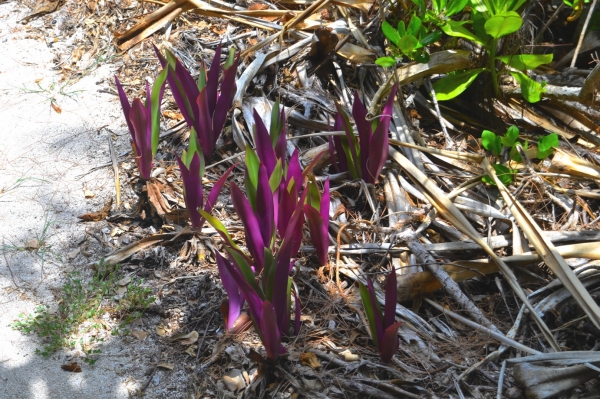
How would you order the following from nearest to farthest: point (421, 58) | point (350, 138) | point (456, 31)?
point (350, 138)
point (456, 31)
point (421, 58)

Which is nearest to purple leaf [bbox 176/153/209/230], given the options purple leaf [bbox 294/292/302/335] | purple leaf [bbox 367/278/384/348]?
purple leaf [bbox 294/292/302/335]

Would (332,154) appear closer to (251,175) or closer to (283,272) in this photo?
(251,175)

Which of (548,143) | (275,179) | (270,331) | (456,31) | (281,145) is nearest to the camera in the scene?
(270,331)

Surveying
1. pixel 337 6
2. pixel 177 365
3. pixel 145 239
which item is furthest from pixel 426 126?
pixel 177 365

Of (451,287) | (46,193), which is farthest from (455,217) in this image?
(46,193)

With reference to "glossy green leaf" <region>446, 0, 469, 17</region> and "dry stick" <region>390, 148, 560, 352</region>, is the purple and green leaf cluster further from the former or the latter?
"glossy green leaf" <region>446, 0, 469, 17</region>

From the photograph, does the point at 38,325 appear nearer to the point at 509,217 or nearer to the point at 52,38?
the point at 509,217
